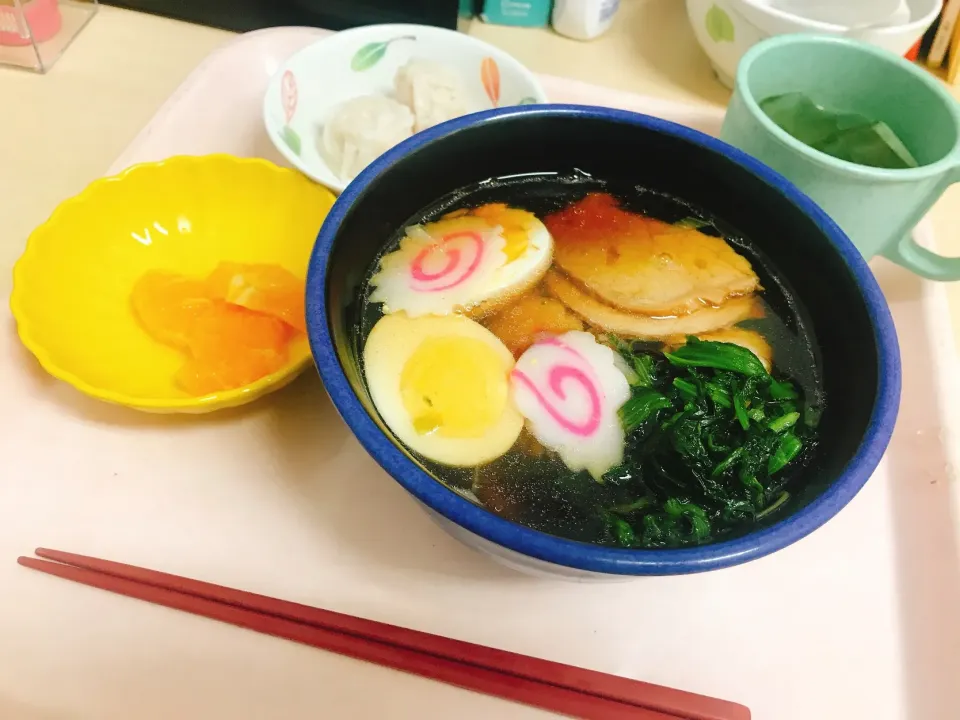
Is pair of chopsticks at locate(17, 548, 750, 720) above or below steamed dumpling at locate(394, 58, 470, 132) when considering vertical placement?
below

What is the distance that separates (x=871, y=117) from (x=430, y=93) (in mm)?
602

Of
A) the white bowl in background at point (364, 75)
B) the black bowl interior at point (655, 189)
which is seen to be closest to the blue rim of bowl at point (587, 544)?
the black bowl interior at point (655, 189)

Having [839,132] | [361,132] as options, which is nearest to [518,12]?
[361,132]

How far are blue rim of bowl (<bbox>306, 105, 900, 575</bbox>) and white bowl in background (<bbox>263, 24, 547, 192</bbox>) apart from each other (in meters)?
0.41

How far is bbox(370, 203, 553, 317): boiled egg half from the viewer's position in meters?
0.74

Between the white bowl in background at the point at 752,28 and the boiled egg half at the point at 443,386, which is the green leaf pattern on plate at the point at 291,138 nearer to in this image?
the boiled egg half at the point at 443,386

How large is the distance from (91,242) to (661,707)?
0.81 meters

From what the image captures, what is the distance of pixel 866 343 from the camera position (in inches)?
24.1

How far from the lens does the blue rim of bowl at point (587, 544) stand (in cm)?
47

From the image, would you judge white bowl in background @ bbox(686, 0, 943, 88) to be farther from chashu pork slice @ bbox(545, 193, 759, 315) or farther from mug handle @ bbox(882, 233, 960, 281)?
chashu pork slice @ bbox(545, 193, 759, 315)

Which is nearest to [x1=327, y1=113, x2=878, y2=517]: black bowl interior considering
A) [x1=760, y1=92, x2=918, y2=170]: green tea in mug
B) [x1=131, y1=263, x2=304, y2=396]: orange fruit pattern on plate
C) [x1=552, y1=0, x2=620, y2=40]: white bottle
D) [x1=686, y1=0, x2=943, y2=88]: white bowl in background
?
[x1=131, y1=263, x2=304, y2=396]: orange fruit pattern on plate

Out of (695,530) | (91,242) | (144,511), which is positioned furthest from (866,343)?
(91,242)

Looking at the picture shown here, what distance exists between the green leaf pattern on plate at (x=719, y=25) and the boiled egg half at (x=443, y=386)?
0.76 metres

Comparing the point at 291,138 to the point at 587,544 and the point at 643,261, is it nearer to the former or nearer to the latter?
the point at 643,261
